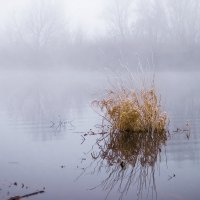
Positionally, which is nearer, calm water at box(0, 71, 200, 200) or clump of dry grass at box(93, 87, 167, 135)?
calm water at box(0, 71, 200, 200)

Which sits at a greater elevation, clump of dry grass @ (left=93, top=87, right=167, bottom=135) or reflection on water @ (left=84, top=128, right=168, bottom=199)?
clump of dry grass @ (left=93, top=87, right=167, bottom=135)

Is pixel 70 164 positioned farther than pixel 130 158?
No

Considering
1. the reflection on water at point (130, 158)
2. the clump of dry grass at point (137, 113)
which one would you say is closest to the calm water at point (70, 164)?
the reflection on water at point (130, 158)

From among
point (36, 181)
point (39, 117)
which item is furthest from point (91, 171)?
point (39, 117)

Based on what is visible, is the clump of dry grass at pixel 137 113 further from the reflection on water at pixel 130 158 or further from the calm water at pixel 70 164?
the calm water at pixel 70 164

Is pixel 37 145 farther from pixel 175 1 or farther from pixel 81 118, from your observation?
pixel 175 1

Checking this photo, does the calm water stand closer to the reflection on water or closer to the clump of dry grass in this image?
the reflection on water

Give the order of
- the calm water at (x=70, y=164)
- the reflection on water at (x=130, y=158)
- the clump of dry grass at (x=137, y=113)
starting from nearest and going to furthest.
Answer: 1. the calm water at (x=70, y=164)
2. the reflection on water at (x=130, y=158)
3. the clump of dry grass at (x=137, y=113)

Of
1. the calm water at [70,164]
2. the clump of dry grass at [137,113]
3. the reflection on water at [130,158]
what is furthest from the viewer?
the clump of dry grass at [137,113]

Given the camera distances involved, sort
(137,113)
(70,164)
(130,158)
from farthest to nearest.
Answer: (137,113), (130,158), (70,164)

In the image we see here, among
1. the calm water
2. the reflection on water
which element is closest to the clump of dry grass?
the reflection on water

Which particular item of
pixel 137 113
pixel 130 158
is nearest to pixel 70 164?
pixel 130 158

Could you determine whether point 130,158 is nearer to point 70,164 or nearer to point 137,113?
point 70,164

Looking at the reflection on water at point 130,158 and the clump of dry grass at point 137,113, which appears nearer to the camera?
the reflection on water at point 130,158
